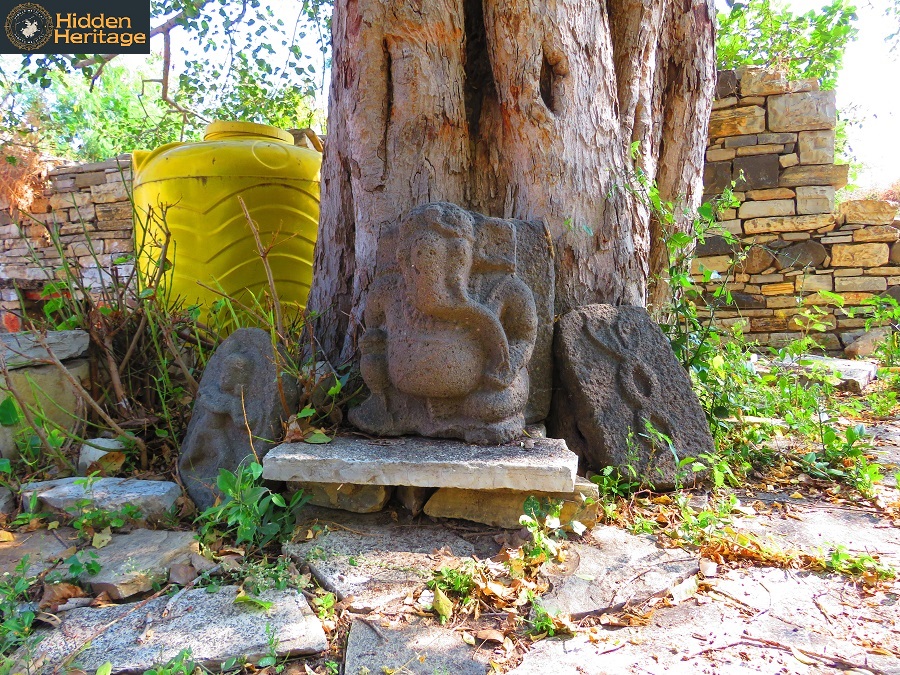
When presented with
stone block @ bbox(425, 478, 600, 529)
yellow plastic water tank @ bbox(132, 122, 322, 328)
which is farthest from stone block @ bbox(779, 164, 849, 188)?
stone block @ bbox(425, 478, 600, 529)

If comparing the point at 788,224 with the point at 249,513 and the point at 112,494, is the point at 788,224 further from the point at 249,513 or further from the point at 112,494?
the point at 112,494

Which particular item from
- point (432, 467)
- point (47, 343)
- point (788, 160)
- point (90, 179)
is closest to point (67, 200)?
point (90, 179)

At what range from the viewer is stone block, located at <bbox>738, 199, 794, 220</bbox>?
20.2 ft

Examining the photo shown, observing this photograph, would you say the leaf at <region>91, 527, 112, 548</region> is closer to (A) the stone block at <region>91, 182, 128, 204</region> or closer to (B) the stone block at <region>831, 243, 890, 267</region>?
(A) the stone block at <region>91, 182, 128, 204</region>

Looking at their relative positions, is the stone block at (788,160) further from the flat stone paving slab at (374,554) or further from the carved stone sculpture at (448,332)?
the flat stone paving slab at (374,554)

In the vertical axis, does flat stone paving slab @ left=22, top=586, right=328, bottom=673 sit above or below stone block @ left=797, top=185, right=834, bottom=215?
below

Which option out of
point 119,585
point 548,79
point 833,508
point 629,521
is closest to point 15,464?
point 119,585

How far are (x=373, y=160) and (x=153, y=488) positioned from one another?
5.49 ft

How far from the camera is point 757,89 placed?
20.0ft

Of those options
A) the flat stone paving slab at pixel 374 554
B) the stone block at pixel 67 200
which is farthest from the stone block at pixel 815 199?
the stone block at pixel 67 200

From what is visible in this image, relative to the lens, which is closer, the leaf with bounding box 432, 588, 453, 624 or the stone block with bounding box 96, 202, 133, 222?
the leaf with bounding box 432, 588, 453, 624

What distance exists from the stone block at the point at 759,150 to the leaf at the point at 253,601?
20.4 ft

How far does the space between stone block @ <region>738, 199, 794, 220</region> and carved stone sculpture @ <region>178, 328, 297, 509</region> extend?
5388 mm

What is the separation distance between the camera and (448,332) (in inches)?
93.0
